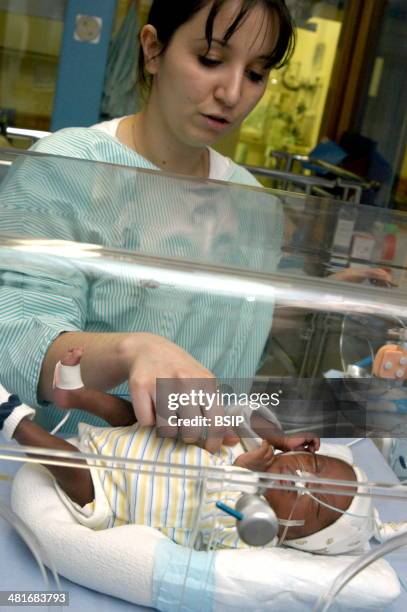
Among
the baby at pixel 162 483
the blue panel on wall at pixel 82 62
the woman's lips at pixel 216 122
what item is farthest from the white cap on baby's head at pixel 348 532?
the blue panel on wall at pixel 82 62

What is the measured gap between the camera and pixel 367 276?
2.81ft

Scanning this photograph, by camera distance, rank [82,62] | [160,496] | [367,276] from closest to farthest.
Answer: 1. [160,496]
2. [367,276]
3. [82,62]

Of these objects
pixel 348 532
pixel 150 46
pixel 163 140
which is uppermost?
pixel 150 46

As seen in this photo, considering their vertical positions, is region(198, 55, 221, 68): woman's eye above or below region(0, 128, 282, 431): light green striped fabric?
above

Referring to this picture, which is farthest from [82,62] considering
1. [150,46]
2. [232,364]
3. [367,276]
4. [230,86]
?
[232,364]

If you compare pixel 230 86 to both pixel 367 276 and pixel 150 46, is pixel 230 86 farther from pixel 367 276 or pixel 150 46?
pixel 367 276

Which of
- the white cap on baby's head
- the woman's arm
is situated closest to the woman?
the woman's arm

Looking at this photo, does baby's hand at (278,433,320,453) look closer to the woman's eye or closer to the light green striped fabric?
the light green striped fabric

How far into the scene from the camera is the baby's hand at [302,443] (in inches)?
27.5

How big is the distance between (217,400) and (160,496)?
0.09 metres

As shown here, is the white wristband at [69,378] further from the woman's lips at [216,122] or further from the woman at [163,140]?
the woman's lips at [216,122]

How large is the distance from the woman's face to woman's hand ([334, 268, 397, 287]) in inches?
9.9

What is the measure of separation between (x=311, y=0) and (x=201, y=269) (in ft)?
10.7

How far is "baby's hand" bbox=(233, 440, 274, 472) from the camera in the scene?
0.67m
